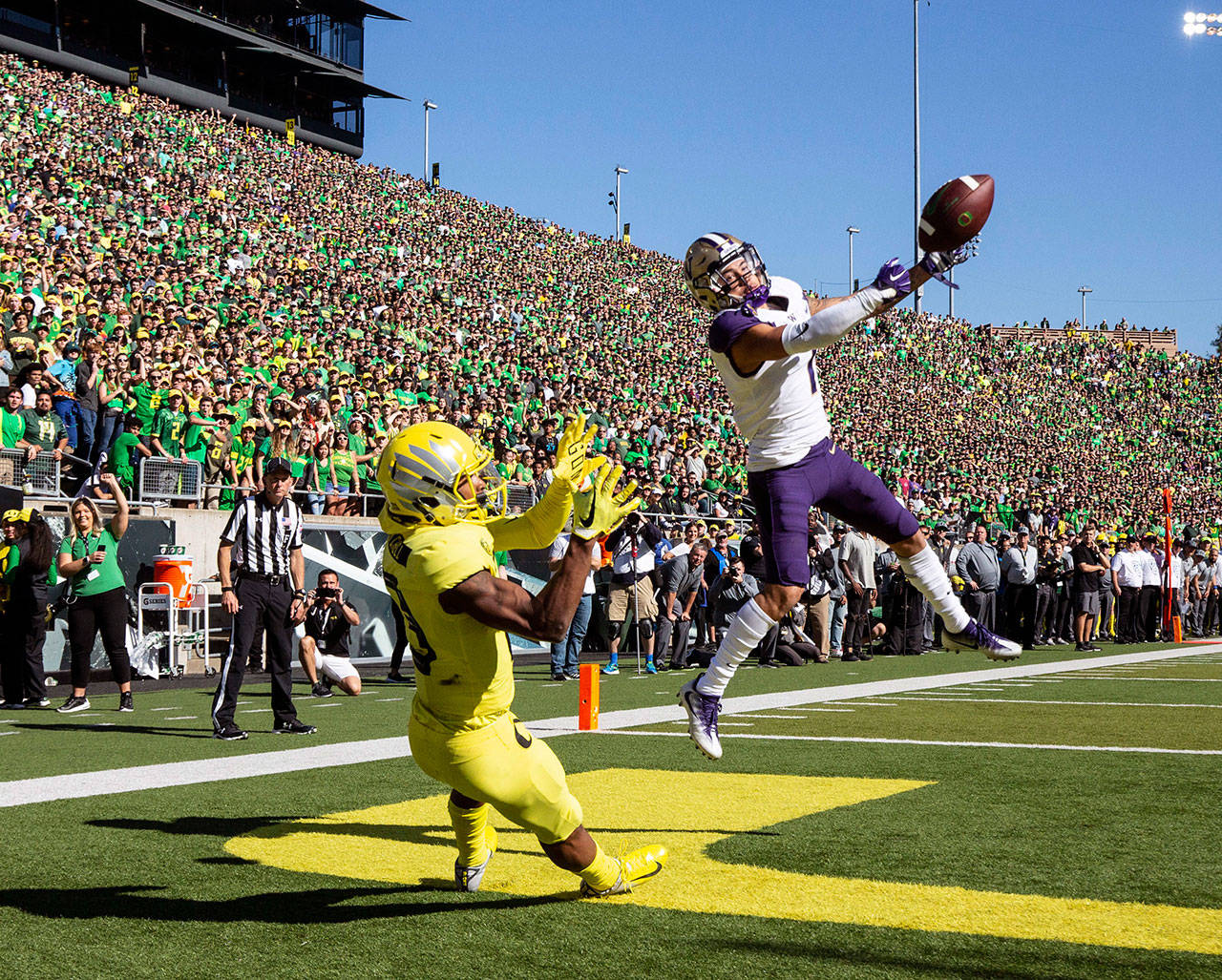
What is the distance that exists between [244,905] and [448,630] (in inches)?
43.7

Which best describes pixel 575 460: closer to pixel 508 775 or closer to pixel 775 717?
pixel 508 775

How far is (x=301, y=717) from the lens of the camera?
973 cm

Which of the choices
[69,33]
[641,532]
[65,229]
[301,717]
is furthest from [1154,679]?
[69,33]

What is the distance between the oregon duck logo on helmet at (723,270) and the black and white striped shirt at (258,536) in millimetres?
4271

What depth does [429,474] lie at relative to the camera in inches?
148

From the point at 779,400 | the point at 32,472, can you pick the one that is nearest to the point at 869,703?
the point at 779,400

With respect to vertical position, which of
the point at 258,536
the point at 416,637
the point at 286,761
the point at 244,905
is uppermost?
the point at 258,536

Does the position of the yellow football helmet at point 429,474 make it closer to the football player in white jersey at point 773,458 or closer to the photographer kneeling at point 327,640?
the football player in white jersey at point 773,458

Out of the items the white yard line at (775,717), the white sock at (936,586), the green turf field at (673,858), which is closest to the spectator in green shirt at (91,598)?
the green turf field at (673,858)

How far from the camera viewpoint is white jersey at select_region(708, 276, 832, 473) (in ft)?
17.1

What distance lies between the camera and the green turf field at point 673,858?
3.46m

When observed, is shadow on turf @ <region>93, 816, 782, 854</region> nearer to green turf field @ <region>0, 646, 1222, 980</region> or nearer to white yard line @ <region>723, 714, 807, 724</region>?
green turf field @ <region>0, 646, 1222, 980</region>

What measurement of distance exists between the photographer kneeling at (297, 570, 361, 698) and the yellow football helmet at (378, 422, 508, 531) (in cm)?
754

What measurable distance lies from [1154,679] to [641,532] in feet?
20.1
